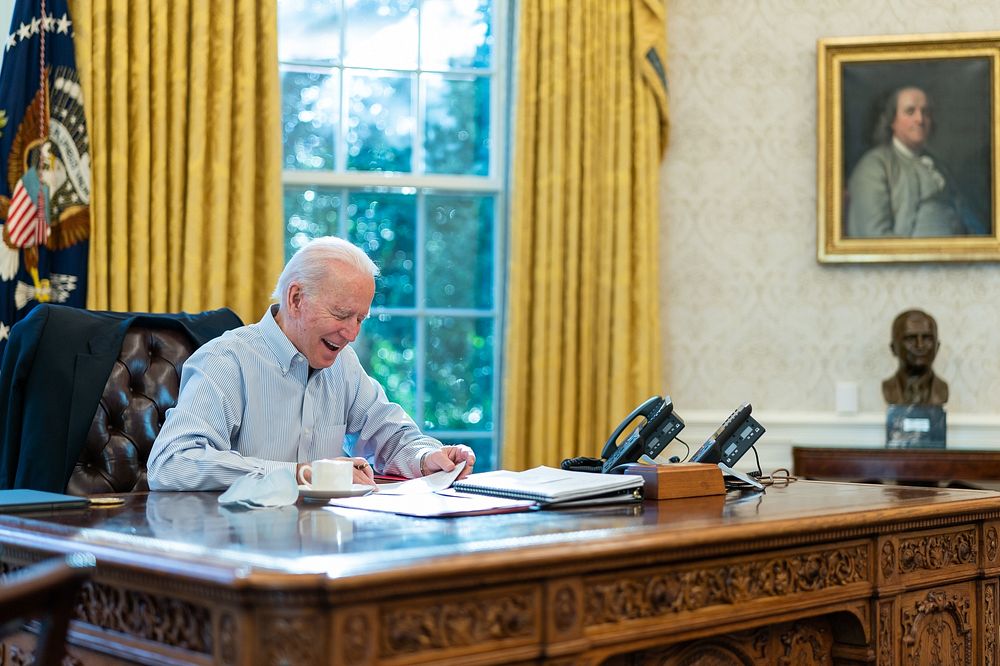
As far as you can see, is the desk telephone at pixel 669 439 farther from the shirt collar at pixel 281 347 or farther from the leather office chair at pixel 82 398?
the leather office chair at pixel 82 398

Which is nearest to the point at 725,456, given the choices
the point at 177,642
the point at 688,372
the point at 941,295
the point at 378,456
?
the point at 378,456

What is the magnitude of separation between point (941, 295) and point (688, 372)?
1.18 meters

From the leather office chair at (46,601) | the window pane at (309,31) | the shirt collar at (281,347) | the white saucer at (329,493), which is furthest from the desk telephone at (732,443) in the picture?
the window pane at (309,31)

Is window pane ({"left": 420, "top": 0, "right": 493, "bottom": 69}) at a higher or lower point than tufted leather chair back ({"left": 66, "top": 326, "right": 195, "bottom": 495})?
higher

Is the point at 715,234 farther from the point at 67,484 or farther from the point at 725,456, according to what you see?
the point at 67,484

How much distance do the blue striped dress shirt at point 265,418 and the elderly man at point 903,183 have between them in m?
2.74

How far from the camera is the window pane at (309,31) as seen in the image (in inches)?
193

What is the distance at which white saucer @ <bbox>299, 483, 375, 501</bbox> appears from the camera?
232 cm

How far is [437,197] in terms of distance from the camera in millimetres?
5086

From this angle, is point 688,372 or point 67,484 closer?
point 67,484

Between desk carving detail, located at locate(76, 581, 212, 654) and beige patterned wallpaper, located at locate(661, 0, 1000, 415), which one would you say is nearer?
desk carving detail, located at locate(76, 581, 212, 654)

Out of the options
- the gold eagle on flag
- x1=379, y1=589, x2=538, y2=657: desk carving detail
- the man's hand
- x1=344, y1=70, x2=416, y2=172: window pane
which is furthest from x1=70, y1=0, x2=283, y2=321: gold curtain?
x1=379, y1=589, x2=538, y2=657: desk carving detail

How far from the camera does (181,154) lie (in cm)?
438

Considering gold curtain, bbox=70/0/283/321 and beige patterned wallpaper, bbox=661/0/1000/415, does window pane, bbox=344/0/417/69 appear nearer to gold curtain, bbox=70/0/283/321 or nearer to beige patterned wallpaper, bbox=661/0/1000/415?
gold curtain, bbox=70/0/283/321
